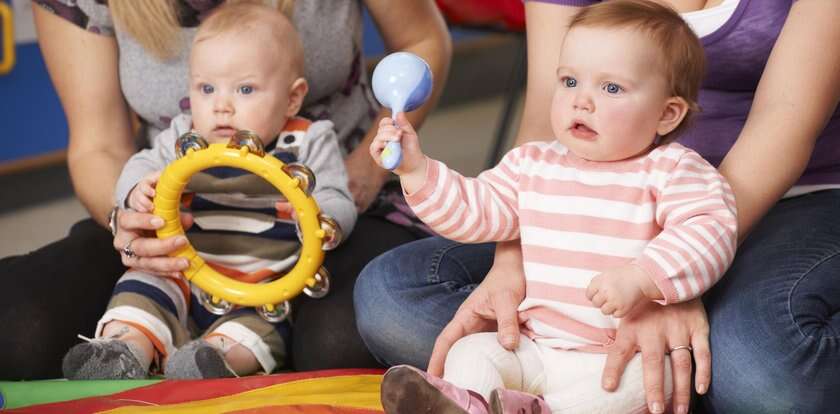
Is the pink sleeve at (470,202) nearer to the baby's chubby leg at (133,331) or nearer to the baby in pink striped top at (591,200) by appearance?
the baby in pink striped top at (591,200)

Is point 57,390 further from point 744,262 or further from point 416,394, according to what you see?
point 744,262

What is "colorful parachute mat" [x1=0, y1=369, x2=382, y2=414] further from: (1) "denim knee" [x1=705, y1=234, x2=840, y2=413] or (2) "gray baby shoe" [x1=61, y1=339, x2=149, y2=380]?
(1) "denim knee" [x1=705, y1=234, x2=840, y2=413]

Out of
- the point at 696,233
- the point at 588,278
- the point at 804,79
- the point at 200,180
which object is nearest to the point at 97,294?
the point at 200,180

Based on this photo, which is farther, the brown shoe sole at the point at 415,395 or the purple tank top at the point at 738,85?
the purple tank top at the point at 738,85

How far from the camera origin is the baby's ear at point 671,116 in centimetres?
123

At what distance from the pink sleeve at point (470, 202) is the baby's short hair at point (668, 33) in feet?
0.64

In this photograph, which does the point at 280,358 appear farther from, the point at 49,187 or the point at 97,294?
the point at 49,187

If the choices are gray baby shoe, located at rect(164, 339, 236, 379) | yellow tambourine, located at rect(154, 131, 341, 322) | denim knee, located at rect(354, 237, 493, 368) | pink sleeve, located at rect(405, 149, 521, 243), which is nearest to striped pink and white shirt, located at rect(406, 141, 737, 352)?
pink sleeve, located at rect(405, 149, 521, 243)

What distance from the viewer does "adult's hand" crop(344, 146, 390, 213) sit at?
1675mm

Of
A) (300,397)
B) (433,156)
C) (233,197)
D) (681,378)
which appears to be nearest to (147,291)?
(233,197)

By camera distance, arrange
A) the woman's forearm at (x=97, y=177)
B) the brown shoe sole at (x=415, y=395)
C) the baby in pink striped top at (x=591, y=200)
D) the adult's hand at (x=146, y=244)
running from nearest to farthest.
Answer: the brown shoe sole at (x=415, y=395)
the baby in pink striped top at (x=591, y=200)
the adult's hand at (x=146, y=244)
the woman's forearm at (x=97, y=177)

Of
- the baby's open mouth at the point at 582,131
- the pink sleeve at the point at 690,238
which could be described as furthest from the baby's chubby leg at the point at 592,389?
the baby's open mouth at the point at 582,131

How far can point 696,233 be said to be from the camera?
114 centimetres

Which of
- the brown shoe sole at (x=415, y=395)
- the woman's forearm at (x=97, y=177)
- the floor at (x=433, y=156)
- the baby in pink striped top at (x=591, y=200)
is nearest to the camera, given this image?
the brown shoe sole at (x=415, y=395)
